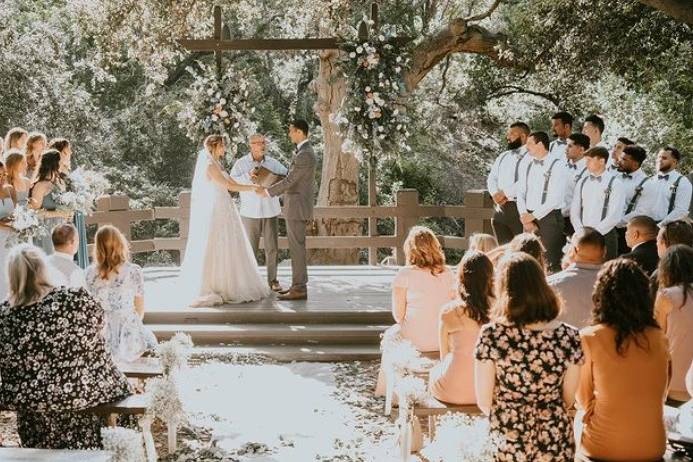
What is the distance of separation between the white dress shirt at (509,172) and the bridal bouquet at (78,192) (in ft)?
13.5

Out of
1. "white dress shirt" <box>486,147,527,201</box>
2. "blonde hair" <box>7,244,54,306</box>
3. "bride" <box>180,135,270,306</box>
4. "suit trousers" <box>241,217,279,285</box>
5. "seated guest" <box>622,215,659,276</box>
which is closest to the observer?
"blonde hair" <box>7,244,54,306</box>

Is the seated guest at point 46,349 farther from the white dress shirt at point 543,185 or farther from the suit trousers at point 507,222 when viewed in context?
the suit trousers at point 507,222

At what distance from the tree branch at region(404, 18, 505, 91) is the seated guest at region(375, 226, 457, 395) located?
7.47 meters

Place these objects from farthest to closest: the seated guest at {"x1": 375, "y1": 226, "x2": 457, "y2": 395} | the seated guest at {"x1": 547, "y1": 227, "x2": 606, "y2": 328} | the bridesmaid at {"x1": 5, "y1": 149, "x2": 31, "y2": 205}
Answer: the bridesmaid at {"x1": 5, "y1": 149, "x2": 31, "y2": 205} → the seated guest at {"x1": 375, "y1": 226, "x2": 457, "y2": 395} → the seated guest at {"x1": 547, "y1": 227, "x2": 606, "y2": 328}

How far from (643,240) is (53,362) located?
430 centimetres

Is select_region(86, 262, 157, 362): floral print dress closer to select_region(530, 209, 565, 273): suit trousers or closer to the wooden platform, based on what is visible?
the wooden platform

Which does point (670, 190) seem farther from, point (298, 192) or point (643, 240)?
point (298, 192)

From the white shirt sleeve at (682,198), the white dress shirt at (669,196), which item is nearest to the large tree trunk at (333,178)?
the white dress shirt at (669,196)

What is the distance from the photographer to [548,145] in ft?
28.6

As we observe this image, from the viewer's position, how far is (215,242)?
362 inches

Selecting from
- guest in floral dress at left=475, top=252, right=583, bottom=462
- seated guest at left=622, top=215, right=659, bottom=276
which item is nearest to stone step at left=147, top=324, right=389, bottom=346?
seated guest at left=622, top=215, right=659, bottom=276

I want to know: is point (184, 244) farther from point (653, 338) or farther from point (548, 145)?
point (653, 338)

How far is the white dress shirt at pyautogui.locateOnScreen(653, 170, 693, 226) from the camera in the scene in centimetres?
803

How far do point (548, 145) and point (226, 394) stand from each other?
406cm
